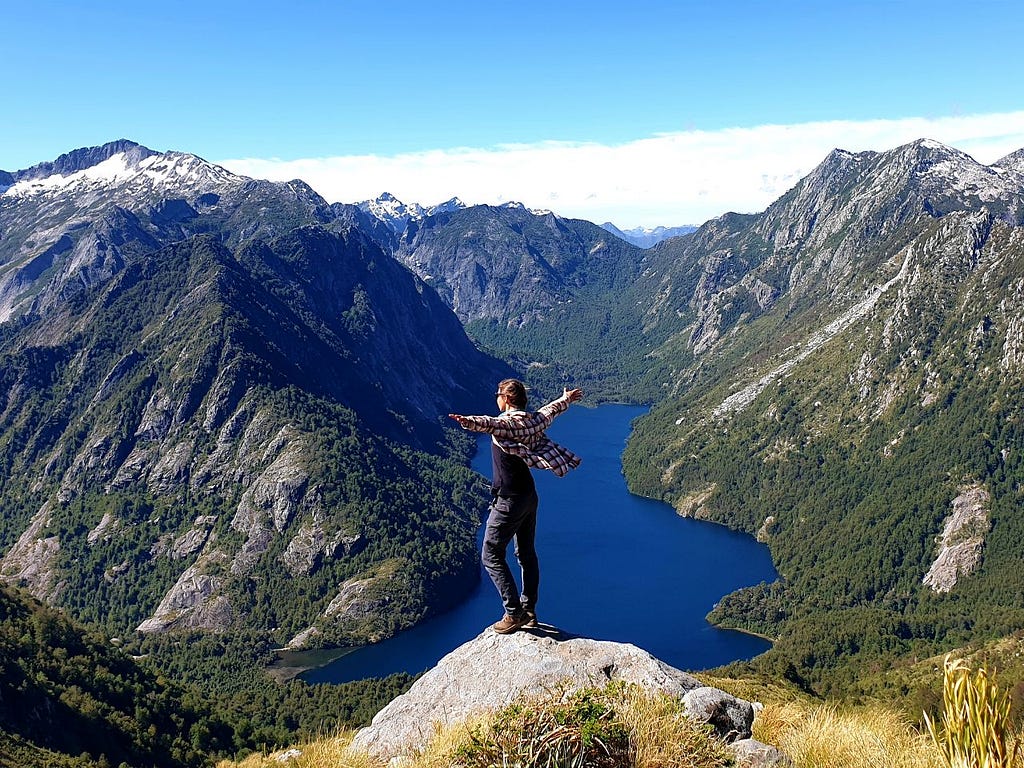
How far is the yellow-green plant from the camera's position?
887cm

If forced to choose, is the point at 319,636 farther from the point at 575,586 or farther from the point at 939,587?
the point at 939,587

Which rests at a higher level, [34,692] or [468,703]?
[468,703]

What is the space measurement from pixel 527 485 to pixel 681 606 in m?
188

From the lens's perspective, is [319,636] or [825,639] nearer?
[825,639]

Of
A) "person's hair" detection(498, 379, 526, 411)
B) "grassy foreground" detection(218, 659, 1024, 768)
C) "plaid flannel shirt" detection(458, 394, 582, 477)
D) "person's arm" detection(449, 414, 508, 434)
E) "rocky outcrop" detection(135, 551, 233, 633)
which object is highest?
"person's hair" detection(498, 379, 526, 411)

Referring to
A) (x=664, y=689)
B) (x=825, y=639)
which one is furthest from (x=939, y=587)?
(x=664, y=689)

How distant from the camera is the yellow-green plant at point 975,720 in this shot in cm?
887

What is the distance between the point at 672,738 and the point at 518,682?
5424mm

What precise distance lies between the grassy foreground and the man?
13.0 ft

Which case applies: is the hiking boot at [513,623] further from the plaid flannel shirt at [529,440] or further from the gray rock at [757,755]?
the gray rock at [757,755]

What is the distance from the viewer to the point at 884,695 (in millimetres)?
113875

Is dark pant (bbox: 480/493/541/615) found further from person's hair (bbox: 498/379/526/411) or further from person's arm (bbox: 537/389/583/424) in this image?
person's hair (bbox: 498/379/526/411)

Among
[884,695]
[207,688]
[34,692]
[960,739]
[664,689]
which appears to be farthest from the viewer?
[207,688]

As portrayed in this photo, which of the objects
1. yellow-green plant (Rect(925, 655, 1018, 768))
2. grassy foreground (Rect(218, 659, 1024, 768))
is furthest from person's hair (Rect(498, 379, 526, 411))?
yellow-green plant (Rect(925, 655, 1018, 768))
